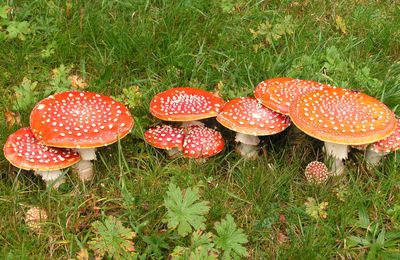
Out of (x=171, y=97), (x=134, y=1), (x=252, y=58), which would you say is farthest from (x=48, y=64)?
(x=252, y=58)

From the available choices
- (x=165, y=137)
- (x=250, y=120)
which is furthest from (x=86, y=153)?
(x=250, y=120)

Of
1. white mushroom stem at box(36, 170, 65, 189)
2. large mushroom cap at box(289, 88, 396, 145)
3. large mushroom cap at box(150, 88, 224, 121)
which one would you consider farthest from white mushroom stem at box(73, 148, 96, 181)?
large mushroom cap at box(289, 88, 396, 145)

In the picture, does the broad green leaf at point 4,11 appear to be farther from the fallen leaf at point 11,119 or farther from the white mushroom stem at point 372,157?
the white mushroom stem at point 372,157

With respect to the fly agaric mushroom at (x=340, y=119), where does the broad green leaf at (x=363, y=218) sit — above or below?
below

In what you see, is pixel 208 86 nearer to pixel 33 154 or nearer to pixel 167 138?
pixel 167 138

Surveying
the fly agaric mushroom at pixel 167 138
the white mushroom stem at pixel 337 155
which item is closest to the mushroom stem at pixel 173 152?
the fly agaric mushroom at pixel 167 138

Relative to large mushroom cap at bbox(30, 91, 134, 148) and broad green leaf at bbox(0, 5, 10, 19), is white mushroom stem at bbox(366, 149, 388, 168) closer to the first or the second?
large mushroom cap at bbox(30, 91, 134, 148)
